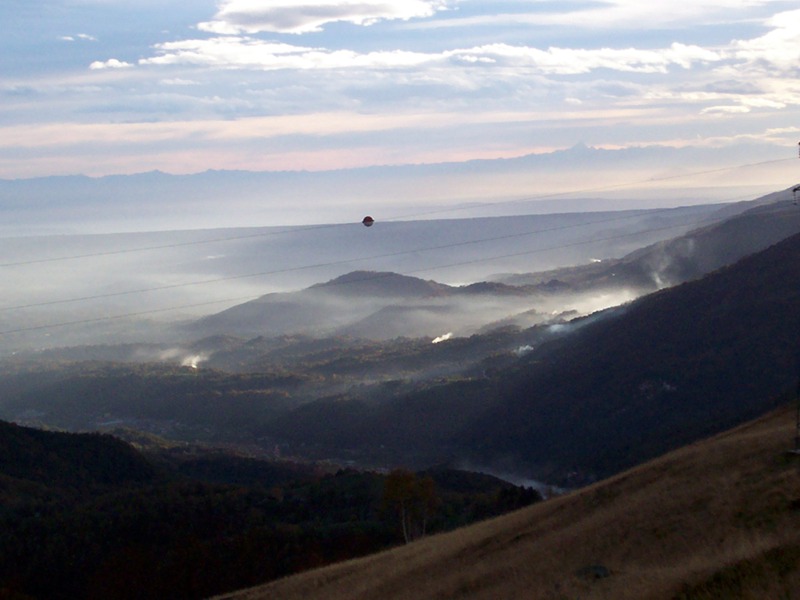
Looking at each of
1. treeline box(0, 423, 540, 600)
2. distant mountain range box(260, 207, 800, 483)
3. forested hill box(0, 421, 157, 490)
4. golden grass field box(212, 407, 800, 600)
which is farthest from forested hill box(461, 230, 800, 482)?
golden grass field box(212, 407, 800, 600)

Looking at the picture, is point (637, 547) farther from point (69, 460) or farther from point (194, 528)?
point (69, 460)

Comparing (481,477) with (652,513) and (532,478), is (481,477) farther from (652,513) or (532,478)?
(652,513)

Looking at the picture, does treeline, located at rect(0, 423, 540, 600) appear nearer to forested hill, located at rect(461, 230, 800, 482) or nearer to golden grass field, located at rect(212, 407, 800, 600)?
golden grass field, located at rect(212, 407, 800, 600)

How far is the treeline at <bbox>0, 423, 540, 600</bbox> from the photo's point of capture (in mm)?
57594

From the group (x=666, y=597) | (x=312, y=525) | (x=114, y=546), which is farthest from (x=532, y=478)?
(x=666, y=597)

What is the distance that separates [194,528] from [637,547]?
51.4 meters

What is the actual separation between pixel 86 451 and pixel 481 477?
47.3 m

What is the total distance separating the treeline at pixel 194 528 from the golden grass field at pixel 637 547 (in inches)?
729

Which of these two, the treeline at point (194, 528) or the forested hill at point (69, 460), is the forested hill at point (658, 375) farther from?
the forested hill at point (69, 460)

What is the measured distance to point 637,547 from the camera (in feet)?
86.8

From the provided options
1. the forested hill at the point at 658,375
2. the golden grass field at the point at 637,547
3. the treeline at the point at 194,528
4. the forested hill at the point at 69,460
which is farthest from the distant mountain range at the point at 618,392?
the golden grass field at the point at 637,547

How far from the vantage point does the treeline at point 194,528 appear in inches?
2267

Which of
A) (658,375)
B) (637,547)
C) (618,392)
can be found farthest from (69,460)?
(637,547)

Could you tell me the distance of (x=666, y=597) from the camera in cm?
1878
